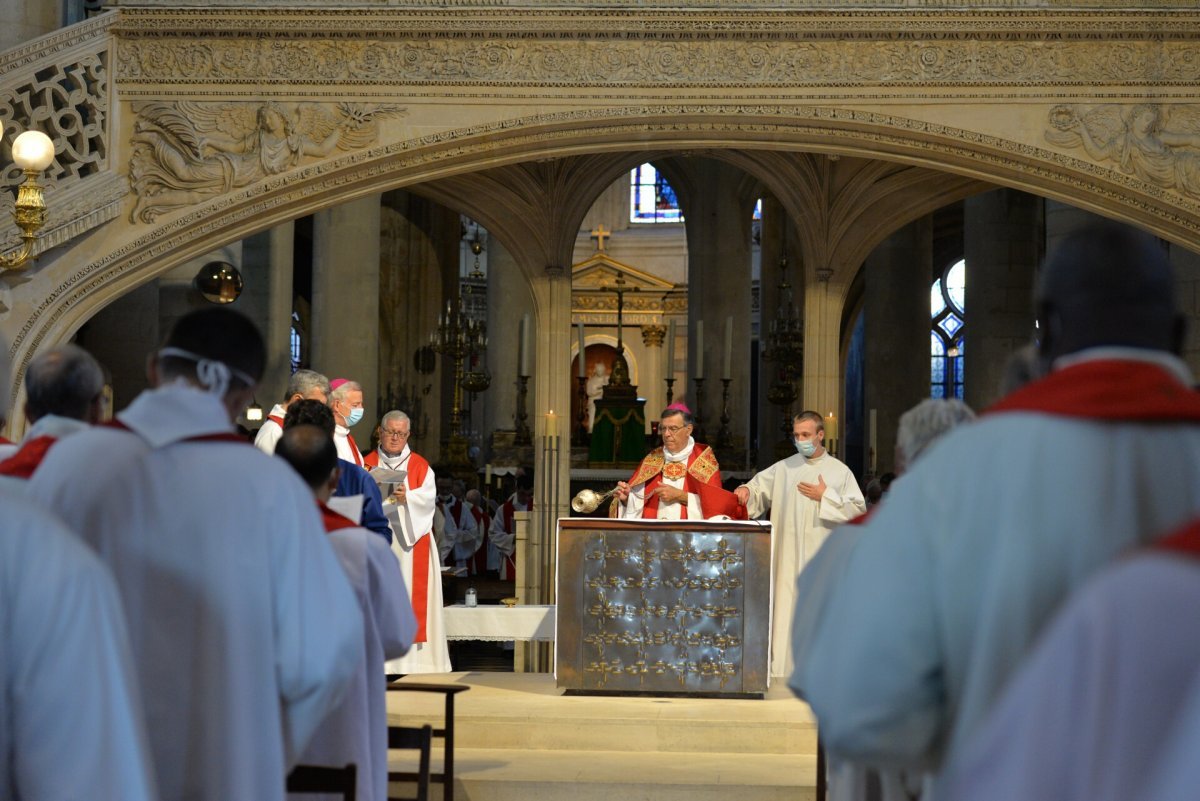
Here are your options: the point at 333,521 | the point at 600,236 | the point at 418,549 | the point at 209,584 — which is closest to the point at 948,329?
the point at 600,236

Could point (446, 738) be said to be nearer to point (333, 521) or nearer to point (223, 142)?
point (333, 521)

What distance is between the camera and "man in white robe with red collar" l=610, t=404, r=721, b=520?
916 cm

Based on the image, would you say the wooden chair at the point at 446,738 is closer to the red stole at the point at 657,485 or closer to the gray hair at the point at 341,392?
the gray hair at the point at 341,392

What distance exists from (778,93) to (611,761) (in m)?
4.91

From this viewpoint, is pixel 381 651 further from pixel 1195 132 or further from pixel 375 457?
pixel 1195 132

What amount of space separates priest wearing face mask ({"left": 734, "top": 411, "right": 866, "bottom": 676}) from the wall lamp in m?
4.41

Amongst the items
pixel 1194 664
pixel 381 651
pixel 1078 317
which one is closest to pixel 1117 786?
pixel 1194 664

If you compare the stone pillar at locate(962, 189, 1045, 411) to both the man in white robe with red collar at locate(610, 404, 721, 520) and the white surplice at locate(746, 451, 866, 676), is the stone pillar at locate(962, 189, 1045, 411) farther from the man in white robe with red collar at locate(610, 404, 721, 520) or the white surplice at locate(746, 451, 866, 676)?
the man in white robe with red collar at locate(610, 404, 721, 520)

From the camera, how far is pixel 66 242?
32.4 ft

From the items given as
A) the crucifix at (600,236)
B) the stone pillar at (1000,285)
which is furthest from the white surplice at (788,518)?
the crucifix at (600,236)

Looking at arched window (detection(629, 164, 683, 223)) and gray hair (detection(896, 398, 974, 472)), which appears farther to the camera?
arched window (detection(629, 164, 683, 223))

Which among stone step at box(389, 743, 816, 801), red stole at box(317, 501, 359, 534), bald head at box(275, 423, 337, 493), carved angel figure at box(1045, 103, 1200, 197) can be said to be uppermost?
carved angel figure at box(1045, 103, 1200, 197)

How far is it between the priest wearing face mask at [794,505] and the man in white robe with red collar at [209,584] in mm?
6252

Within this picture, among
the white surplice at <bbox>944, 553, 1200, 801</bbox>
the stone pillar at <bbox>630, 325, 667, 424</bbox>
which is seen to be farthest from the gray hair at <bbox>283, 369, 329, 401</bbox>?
the stone pillar at <bbox>630, 325, 667, 424</bbox>
